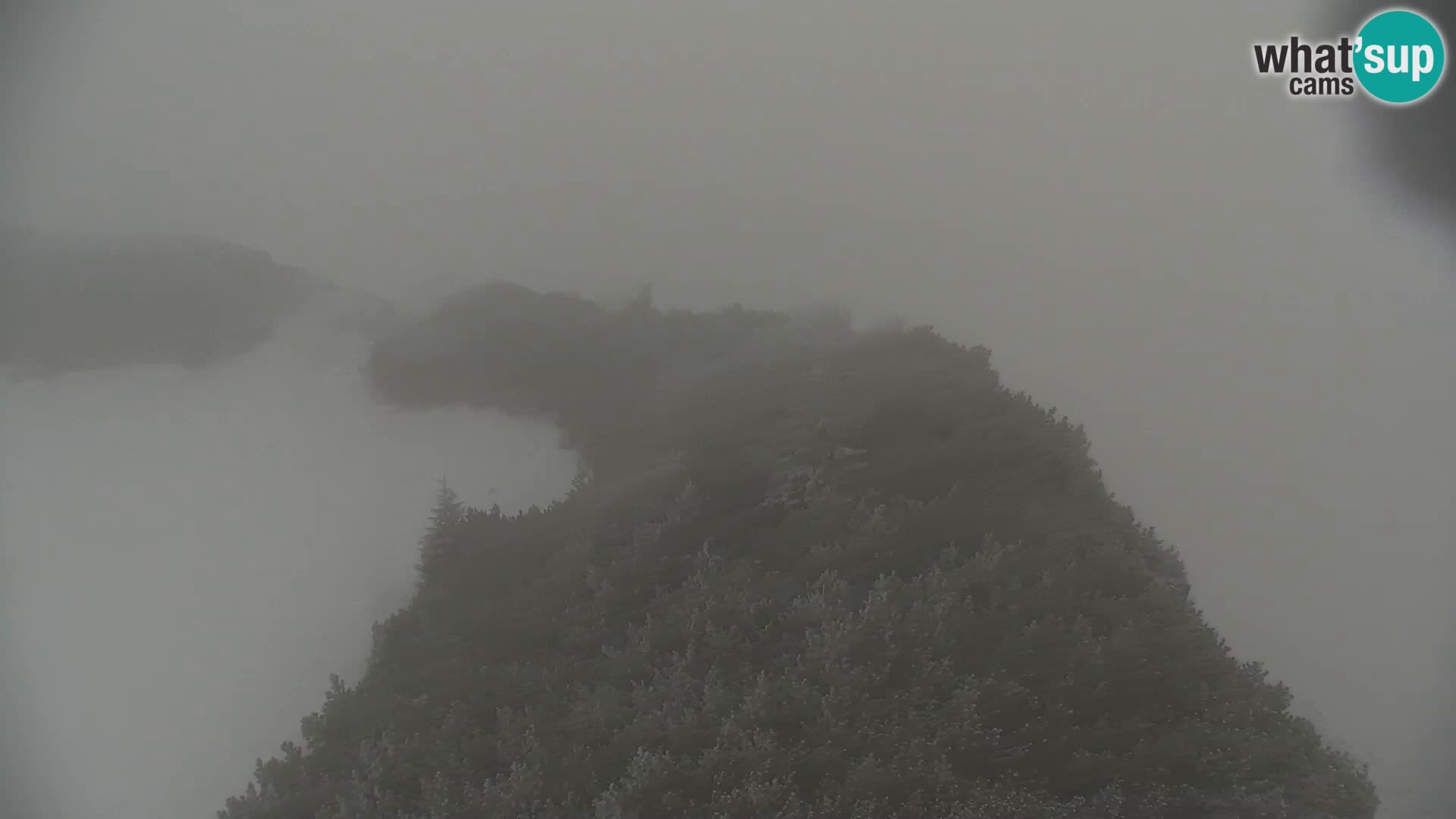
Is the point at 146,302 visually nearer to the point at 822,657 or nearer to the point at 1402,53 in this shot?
the point at 822,657

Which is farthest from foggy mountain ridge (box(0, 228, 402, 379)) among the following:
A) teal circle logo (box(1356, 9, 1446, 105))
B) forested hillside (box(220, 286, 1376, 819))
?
teal circle logo (box(1356, 9, 1446, 105))


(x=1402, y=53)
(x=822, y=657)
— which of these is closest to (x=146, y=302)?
(x=822, y=657)

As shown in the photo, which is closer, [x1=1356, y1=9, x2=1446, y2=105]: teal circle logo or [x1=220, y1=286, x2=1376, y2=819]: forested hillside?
[x1=220, y1=286, x2=1376, y2=819]: forested hillside

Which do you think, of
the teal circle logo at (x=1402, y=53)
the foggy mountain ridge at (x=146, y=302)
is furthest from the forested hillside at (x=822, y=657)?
the foggy mountain ridge at (x=146, y=302)

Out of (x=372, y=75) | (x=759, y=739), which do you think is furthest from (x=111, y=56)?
(x=759, y=739)

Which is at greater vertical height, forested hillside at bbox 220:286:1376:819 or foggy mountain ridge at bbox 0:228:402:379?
foggy mountain ridge at bbox 0:228:402:379

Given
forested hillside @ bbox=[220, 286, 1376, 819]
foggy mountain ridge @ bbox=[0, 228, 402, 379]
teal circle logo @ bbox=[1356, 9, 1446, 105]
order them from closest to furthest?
forested hillside @ bbox=[220, 286, 1376, 819], teal circle logo @ bbox=[1356, 9, 1446, 105], foggy mountain ridge @ bbox=[0, 228, 402, 379]

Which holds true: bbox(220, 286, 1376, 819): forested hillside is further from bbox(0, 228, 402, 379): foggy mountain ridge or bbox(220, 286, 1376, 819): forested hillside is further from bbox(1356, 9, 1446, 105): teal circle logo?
bbox(0, 228, 402, 379): foggy mountain ridge

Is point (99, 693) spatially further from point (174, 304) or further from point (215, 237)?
point (215, 237)
